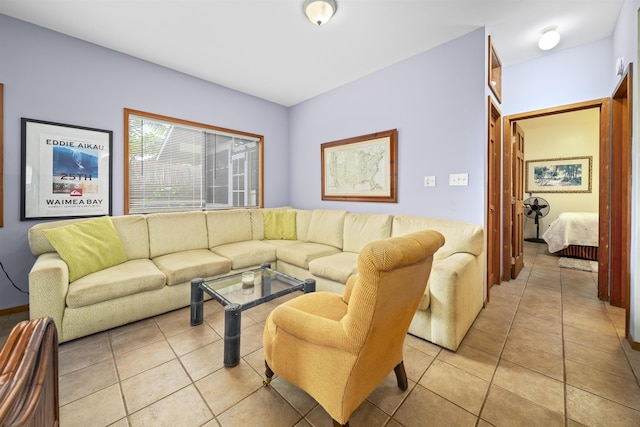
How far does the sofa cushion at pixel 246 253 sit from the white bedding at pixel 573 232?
4.90 meters

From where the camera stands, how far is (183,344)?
1980 mm

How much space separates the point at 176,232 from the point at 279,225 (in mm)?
1371

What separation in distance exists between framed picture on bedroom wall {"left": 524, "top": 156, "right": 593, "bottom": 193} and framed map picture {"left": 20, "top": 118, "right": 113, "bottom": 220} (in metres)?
7.96

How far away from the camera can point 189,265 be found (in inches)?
102

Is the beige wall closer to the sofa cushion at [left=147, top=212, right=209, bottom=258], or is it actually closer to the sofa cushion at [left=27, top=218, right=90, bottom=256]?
the sofa cushion at [left=147, top=212, right=209, bottom=258]

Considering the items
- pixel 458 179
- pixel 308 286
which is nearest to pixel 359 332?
pixel 308 286

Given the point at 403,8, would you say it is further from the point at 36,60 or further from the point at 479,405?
the point at 36,60

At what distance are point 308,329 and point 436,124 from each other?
257 centimetres

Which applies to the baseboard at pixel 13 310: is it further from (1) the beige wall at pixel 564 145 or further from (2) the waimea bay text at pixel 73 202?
(1) the beige wall at pixel 564 145

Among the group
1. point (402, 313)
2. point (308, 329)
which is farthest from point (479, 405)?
point (308, 329)

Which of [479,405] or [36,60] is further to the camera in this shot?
[36,60]

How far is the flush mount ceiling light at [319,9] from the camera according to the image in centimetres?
211

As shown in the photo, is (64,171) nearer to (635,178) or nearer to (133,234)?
(133,234)

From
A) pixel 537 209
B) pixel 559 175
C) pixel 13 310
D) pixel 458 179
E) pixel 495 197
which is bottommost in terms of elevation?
pixel 13 310
